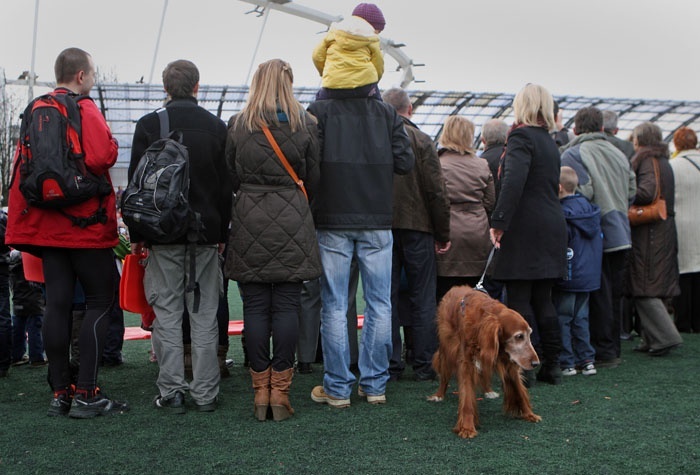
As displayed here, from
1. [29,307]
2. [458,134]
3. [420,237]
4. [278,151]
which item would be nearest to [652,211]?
[458,134]

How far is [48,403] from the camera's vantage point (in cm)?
454

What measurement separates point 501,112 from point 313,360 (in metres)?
28.6

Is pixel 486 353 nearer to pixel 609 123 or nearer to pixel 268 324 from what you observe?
pixel 268 324

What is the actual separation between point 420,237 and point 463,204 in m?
0.66

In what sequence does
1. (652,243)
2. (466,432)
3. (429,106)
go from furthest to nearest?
1. (429,106)
2. (652,243)
3. (466,432)

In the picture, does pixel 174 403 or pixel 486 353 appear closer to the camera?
pixel 486 353

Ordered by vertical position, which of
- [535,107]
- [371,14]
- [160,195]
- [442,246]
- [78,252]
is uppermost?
[371,14]

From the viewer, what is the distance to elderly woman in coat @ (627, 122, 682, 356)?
6.22m

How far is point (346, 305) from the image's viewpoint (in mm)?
4332

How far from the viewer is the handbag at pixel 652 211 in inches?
250

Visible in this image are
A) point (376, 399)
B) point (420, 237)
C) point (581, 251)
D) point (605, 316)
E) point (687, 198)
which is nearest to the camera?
point (376, 399)

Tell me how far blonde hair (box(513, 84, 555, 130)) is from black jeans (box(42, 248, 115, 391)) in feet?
9.37

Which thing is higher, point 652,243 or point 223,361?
point 652,243

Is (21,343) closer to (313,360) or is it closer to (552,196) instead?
(313,360)
